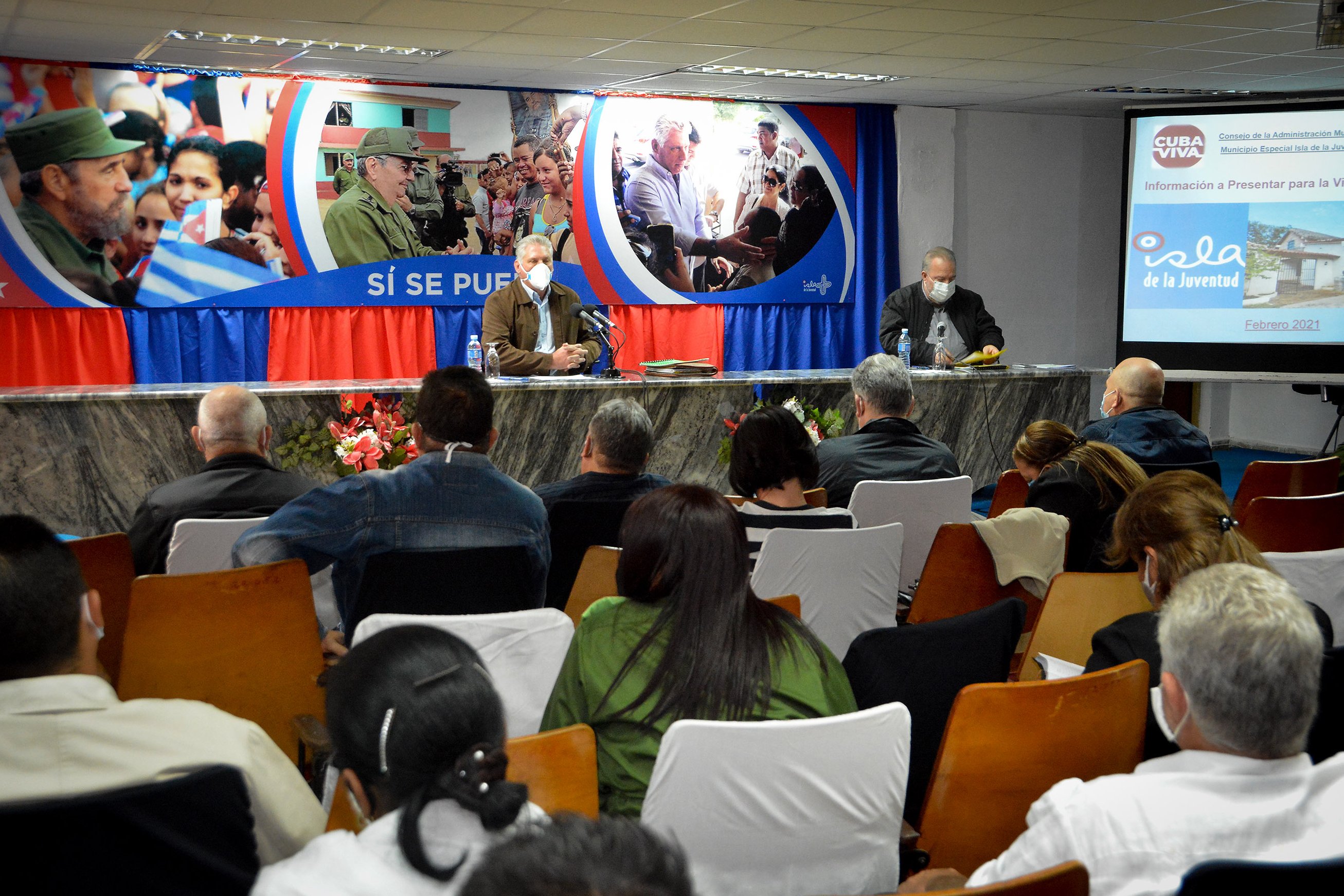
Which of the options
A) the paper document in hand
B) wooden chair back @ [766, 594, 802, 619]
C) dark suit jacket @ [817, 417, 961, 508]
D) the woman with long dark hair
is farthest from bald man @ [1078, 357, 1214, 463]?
the woman with long dark hair

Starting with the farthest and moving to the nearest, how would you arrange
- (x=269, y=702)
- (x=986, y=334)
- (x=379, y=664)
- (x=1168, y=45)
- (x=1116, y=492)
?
(x=986, y=334), (x=1168, y=45), (x=1116, y=492), (x=269, y=702), (x=379, y=664)

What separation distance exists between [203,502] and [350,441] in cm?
182

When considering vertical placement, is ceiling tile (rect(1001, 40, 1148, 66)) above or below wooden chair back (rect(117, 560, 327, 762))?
above

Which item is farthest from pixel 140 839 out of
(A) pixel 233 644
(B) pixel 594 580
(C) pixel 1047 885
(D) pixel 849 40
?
(D) pixel 849 40

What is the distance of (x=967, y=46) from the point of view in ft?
19.7

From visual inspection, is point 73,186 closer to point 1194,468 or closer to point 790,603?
point 790,603

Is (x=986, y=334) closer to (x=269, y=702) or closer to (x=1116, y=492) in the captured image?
(x=1116, y=492)

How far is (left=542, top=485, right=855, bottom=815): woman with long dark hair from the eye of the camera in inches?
68.8

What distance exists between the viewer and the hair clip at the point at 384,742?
1.20 m

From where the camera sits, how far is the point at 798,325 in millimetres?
8461

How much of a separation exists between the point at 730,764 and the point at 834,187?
24.0ft

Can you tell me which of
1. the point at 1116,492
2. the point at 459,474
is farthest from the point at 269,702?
the point at 1116,492

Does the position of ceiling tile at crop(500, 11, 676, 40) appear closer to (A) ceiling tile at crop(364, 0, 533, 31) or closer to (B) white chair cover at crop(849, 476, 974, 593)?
(A) ceiling tile at crop(364, 0, 533, 31)

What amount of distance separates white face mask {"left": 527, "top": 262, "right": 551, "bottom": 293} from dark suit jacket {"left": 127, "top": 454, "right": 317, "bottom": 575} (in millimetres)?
3267
